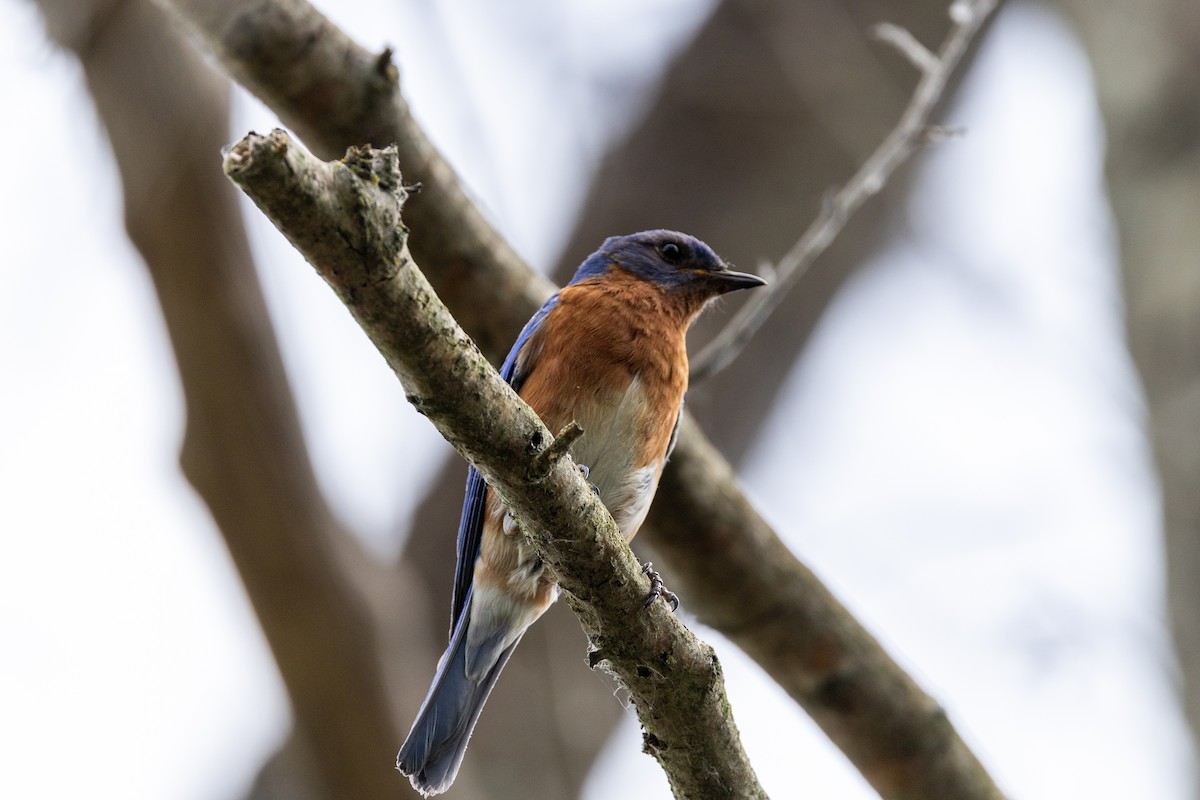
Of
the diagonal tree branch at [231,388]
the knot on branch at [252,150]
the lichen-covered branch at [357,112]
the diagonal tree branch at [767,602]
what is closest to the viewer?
the knot on branch at [252,150]

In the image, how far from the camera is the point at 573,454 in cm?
411

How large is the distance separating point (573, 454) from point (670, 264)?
1.40 metres

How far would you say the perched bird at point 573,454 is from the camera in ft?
13.2

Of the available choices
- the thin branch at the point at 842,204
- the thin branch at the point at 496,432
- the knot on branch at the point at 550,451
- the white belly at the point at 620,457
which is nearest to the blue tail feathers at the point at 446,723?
the white belly at the point at 620,457

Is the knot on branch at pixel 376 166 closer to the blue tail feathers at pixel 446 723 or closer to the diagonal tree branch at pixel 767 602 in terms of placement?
A: the diagonal tree branch at pixel 767 602

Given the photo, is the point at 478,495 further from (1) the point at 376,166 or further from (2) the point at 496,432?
(1) the point at 376,166

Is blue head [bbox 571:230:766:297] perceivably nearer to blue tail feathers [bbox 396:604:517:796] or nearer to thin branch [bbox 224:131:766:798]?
blue tail feathers [bbox 396:604:517:796]

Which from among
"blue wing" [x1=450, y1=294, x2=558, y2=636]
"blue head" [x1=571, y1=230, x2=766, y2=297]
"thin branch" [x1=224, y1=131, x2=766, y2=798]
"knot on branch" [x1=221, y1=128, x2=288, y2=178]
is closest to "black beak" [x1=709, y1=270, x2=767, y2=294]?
"blue head" [x1=571, y1=230, x2=766, y2=297]

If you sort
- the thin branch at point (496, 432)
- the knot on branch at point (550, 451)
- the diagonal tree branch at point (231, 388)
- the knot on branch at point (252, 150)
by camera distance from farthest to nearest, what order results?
the diagonal tree branch at point (231, 388), the knot on branch at point (550, 451), the thin branch at point (496, 432), the knot on branch at point (252, 150)

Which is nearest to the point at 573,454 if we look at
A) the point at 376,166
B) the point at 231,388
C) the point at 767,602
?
the point at 767,602

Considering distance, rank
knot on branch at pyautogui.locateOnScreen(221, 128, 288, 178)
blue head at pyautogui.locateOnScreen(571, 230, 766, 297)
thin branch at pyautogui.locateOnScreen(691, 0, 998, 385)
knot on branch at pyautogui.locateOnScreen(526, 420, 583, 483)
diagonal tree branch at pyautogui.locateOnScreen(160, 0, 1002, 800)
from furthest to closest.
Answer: blue head at pyautogui.locateOnScreen(571, 230, 766, 297), thin branch at pyautogui.locateOnScreen(691, 0, 998, 385), diagonal tree branch at pyautogui.locateOnScreen(160, 0, 1002, 800), knot on branch at pyautogui.locateOnScreen(526, 420, 583, 483), knot on branch at pyautogui.locateOnScreen(221, 128, 288, 178)

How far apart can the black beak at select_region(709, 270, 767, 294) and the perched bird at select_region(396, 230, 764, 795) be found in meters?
0.61

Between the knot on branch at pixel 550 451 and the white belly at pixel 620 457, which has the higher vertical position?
the knot on branch at pixel 550 451

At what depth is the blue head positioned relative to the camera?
5086 millimetres
